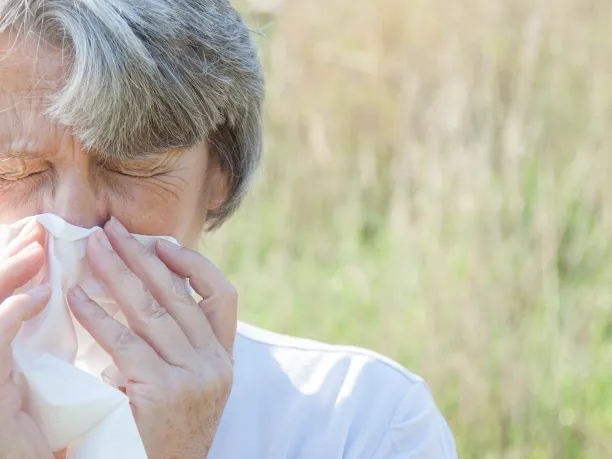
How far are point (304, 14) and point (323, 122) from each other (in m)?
1.32

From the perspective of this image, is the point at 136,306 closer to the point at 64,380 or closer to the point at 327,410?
the point at 64,380

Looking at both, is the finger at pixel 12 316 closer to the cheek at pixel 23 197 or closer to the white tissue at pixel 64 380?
the white tissue at pixel 64 380

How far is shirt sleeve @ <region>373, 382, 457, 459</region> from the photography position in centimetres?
213

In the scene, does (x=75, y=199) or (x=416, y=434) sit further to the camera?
(x=416, y=434)

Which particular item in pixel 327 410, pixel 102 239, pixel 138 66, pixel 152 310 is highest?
pixel 138 66

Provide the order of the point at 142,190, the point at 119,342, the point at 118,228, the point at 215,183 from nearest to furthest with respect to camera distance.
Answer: the point at 119,342 < the point at 118,228 < the point at 142,190 < the point at 215,183

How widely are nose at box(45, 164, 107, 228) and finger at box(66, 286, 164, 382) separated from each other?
0.19 m

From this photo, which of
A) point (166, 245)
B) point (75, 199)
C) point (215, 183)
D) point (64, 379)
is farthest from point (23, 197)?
point (215, 183)

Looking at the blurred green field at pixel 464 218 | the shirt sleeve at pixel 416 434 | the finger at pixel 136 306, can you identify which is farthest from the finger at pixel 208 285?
the blurred green field at pixel 464 218

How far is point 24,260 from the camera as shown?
67.3 inches

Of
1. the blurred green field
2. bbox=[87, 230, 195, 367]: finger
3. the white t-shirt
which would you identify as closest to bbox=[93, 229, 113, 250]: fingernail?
bbox=[87, 230, 195, 367]: finger

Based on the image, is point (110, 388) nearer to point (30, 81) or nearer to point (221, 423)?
point (221, 423)

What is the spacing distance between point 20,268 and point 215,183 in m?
0.71

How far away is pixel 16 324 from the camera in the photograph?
5.43ft
